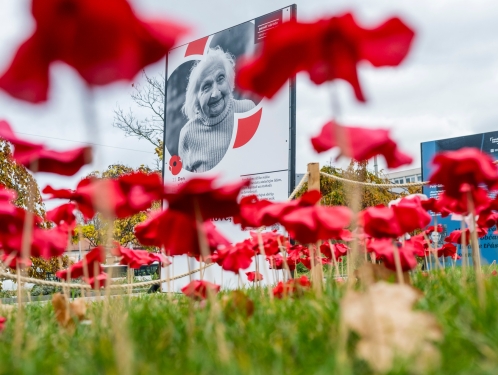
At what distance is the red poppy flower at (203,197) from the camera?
0.96 metres

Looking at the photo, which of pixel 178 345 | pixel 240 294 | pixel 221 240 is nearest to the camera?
pixel 178 345

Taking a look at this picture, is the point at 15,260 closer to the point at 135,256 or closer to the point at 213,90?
the point at 135,256

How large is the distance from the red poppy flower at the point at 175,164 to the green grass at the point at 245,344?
14.0 feet

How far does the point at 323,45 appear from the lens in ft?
2.55

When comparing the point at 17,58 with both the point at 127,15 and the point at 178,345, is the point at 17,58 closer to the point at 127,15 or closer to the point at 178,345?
the point at 127,15

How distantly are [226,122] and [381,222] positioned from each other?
3.96 metres

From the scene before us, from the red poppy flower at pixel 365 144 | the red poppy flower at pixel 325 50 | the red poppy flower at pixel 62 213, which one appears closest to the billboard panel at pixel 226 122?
the red poppy flower at pixel 62 213

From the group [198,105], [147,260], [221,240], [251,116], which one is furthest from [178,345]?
[198,105]

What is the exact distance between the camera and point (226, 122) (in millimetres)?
5039

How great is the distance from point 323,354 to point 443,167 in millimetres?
540

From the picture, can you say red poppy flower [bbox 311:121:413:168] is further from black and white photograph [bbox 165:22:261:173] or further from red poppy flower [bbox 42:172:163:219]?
black and white photograph [bbox 165:22:261:173]

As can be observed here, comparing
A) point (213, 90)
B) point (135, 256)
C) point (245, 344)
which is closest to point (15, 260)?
point (135, 256)

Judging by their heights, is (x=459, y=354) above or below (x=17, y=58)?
below

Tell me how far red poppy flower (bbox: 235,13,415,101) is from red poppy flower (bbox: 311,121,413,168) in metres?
0.16
